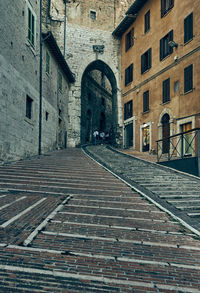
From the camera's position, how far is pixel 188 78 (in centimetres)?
1535

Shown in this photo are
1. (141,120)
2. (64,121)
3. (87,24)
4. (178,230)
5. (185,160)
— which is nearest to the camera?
(178,230)

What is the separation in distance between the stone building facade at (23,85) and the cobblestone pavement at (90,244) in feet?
15.4

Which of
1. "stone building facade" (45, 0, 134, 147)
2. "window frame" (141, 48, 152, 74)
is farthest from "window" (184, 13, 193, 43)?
"stone building facade" (45, 0, 134, 147)

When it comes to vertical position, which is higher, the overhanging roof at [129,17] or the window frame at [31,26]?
the overhanging roof at [129,17]

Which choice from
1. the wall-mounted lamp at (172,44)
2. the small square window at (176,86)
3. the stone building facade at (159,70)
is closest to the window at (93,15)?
the stone building facade at (159,70)

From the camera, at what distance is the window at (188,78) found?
1508cm

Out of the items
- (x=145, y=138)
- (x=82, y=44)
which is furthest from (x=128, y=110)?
(x=82, y=44)

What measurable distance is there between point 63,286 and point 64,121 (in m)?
20.6

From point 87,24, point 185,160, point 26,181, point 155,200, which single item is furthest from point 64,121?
point 155,200

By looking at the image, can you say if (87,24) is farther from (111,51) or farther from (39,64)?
(39,64)

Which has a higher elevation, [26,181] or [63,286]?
[26,181]

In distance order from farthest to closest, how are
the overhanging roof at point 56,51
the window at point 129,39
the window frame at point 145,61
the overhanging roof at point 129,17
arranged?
the window at point 129,39
the overhanging roof at point 129,17
the window frame at point 145,61
the overhanging roof at point 56,51

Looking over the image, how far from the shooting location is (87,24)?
25625mm

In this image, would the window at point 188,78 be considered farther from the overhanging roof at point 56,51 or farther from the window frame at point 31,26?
the window frame at point 31,26
